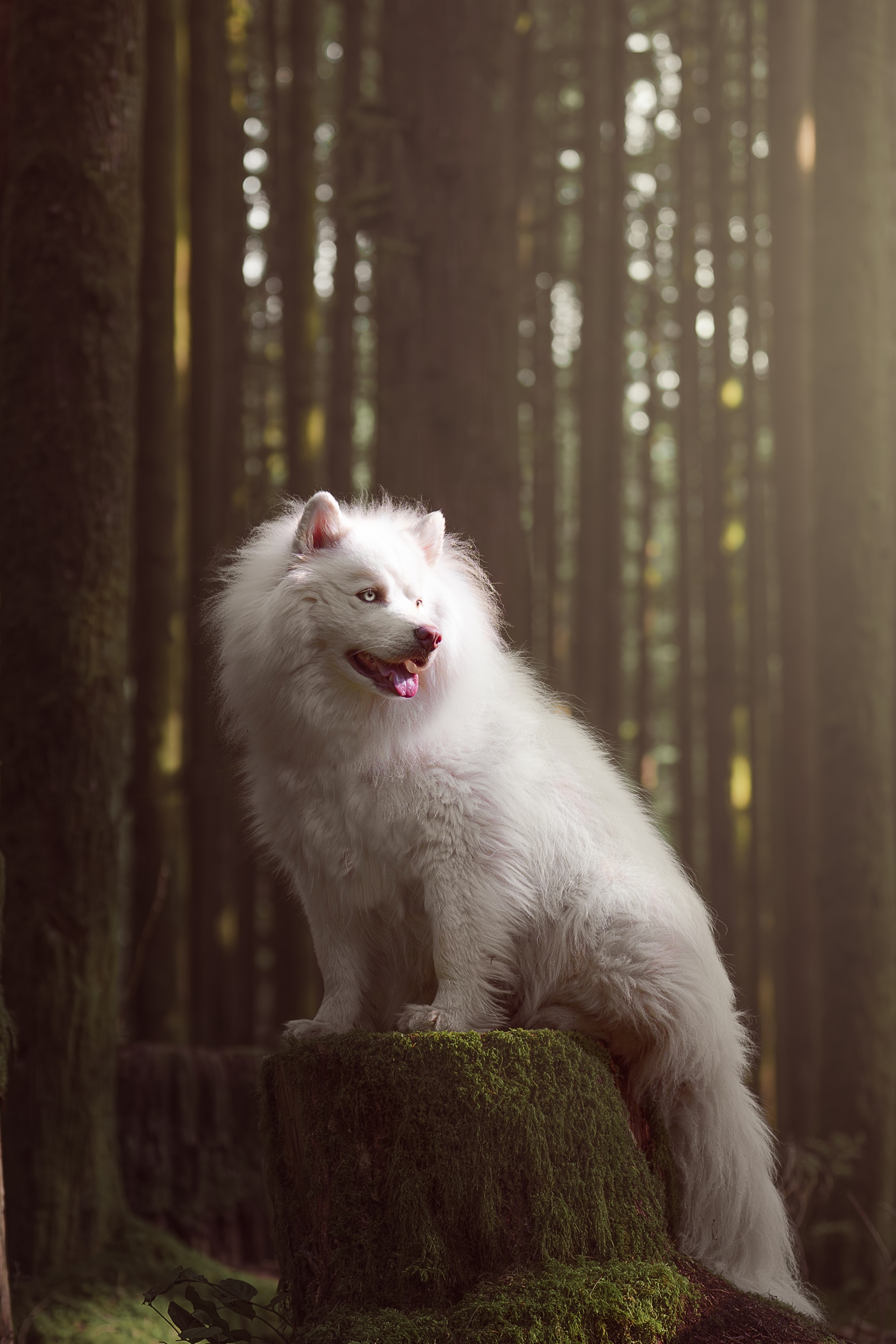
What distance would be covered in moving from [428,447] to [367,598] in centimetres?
324

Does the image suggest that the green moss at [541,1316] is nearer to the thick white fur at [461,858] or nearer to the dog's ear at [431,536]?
the thick white fur at [461,858]

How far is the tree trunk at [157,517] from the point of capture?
29.9 ft

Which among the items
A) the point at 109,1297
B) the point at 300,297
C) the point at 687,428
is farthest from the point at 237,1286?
the point at 687,428

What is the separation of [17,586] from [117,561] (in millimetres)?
488

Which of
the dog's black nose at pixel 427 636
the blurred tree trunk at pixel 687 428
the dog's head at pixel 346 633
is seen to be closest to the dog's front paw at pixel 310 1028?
the dog's head at pixel 346 633

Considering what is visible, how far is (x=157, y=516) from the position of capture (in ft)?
30.2

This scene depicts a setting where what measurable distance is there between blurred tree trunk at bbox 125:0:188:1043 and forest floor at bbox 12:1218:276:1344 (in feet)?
10.8

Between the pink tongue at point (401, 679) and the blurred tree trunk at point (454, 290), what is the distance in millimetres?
3107

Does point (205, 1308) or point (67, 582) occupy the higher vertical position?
point (67, 582)

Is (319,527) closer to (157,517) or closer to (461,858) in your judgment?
(461,858)

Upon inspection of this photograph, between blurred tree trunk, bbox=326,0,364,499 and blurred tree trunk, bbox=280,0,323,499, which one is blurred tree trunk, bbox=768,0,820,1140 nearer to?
blurred tree trunk, bbox=326,0,364,499

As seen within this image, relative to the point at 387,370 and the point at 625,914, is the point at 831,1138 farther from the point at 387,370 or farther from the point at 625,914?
the point at 387,370

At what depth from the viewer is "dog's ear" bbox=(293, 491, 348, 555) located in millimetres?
3801

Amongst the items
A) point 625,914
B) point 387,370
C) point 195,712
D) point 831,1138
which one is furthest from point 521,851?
point 195,712
